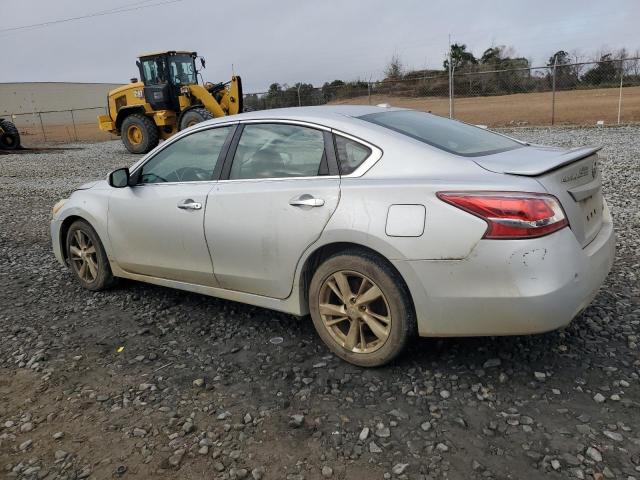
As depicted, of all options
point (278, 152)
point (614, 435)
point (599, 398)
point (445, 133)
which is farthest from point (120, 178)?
point (614, 435)

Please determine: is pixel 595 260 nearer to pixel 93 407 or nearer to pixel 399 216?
pixel 399 216

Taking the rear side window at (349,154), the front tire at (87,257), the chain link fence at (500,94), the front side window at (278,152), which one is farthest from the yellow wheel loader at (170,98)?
the rear side window at (349,154)

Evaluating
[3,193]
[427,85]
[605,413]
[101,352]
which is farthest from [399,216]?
[427,85]

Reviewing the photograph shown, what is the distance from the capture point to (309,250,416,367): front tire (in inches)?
121

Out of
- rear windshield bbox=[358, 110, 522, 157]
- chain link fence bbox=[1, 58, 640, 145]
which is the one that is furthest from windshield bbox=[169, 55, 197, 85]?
rear windshield bbox=[358, 110, 522, 157]

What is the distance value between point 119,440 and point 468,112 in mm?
27059

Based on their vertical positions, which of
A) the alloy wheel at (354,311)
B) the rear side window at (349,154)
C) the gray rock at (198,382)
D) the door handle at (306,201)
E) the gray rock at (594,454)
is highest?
the rear side window at (349,154)

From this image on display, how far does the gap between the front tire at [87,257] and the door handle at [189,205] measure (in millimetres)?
1233

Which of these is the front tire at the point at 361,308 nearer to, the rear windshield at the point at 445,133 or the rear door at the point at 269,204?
the rear door at the point at 269,204

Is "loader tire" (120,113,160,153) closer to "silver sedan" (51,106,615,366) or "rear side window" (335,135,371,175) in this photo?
"silver sedan" (51,106,615,366)

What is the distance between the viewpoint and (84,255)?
4965 mm

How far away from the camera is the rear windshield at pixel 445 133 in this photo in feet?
11.0

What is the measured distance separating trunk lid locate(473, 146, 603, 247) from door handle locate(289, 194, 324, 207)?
3.05 feet

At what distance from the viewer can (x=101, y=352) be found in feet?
12.5
